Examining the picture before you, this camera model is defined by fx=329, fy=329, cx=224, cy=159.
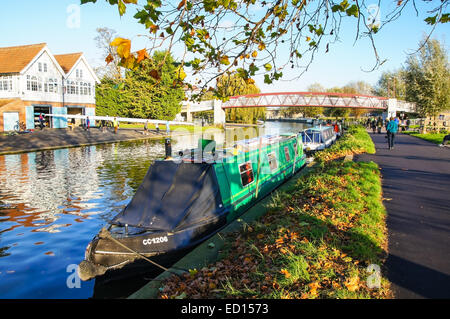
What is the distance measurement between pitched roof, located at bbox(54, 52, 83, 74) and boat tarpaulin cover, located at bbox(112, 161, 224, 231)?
150 ft

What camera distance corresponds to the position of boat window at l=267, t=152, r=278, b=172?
14.0m

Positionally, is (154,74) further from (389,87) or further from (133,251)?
(389,87)

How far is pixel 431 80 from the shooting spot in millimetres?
36125

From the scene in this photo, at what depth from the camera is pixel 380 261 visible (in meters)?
5.57

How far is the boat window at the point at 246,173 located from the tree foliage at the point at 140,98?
140 feet

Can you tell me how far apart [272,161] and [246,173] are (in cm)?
333

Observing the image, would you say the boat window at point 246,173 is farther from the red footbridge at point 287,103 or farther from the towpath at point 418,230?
the red footbridge at point 287,103

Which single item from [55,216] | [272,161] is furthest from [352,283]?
[55,216]

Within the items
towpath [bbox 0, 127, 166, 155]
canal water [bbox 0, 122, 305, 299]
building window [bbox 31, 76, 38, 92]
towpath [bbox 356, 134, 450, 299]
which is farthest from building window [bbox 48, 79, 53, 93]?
towpath [bbox 356, 134, 450, 299]

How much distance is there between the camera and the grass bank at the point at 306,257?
15.9 ft

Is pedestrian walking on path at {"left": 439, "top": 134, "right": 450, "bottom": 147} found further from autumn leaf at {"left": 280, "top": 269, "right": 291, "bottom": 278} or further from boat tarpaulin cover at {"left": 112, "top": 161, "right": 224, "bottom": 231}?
autumn leaf at {"left": 280, "top": 269, "right": 291, "bottom": 278}

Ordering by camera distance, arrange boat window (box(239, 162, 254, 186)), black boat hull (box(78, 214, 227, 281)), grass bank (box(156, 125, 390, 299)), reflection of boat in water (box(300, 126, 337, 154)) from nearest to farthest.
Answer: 1. grass bank (box(156, 125, 390, 299))
2. black boat hull (box(78, 214, 227, 281))
3. boat window (box(239, 162, 254, 186))
4. reflection of boat in water (box(300, 126, 337, 154))
